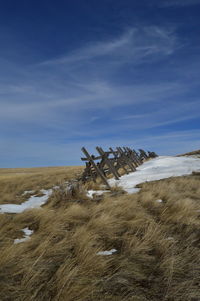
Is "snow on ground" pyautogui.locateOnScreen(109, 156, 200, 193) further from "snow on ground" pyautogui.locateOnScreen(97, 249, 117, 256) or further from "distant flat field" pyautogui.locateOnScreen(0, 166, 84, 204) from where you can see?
"snow on ground" pyautogui.locateOnScreen(97, 249, 117, 256)

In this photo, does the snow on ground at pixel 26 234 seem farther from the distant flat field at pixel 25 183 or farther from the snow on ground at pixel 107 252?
the distant flat field at pixel 25 183

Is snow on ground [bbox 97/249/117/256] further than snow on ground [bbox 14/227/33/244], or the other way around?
snow on ground [bbox 14/227/33/244]

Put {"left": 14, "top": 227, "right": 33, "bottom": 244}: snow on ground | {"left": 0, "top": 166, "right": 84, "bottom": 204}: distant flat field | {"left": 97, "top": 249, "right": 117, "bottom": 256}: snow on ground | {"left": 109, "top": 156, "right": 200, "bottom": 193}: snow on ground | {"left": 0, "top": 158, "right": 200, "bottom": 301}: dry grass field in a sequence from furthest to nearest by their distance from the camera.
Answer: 1. {"left": 109, "top": 156, "right": 200, "bottom": 193}: snow on ground
2. {"left": 0, "top": 166, "right": 84, "bottom": 204}: distant flat field
3. {"left": 14, "top": 227, "right": 33, "bottom": 244}: snow on ground
4. {"left": 97, "top": 249, "right": 117, "bottom": 256}: snow on ground
5. {"left": 0, "top": 158, "right": 200, "bottom": 301}: dry grass field

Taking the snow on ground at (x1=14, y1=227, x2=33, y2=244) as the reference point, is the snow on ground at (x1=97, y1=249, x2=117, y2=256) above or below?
below

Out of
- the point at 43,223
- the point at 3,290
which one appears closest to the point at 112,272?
the point at 3,290

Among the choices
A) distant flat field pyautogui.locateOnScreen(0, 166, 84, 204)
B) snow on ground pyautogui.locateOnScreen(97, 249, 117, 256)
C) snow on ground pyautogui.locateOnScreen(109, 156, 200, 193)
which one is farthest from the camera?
snow on ground pyautogui.locateOnScreen(109, 156, 200, 193)

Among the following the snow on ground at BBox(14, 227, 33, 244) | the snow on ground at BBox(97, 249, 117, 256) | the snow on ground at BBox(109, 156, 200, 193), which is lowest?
the snow on ground at BBox(97, 249, 117, 256)

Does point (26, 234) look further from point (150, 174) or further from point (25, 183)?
point (25, 183)

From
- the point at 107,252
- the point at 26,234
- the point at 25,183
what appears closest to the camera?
the point at 107,252

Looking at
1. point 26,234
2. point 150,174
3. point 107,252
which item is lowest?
point 107,252

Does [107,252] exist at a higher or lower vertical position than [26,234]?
lower

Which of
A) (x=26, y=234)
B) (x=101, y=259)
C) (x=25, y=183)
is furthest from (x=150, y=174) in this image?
(x=101, y=259)

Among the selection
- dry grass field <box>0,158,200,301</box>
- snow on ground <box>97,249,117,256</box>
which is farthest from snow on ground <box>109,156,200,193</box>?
snow on ground <box>97,249,117,256</box>

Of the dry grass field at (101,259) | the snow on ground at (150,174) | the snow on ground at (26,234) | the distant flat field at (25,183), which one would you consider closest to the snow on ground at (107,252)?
the dry grass field at (101,259)
